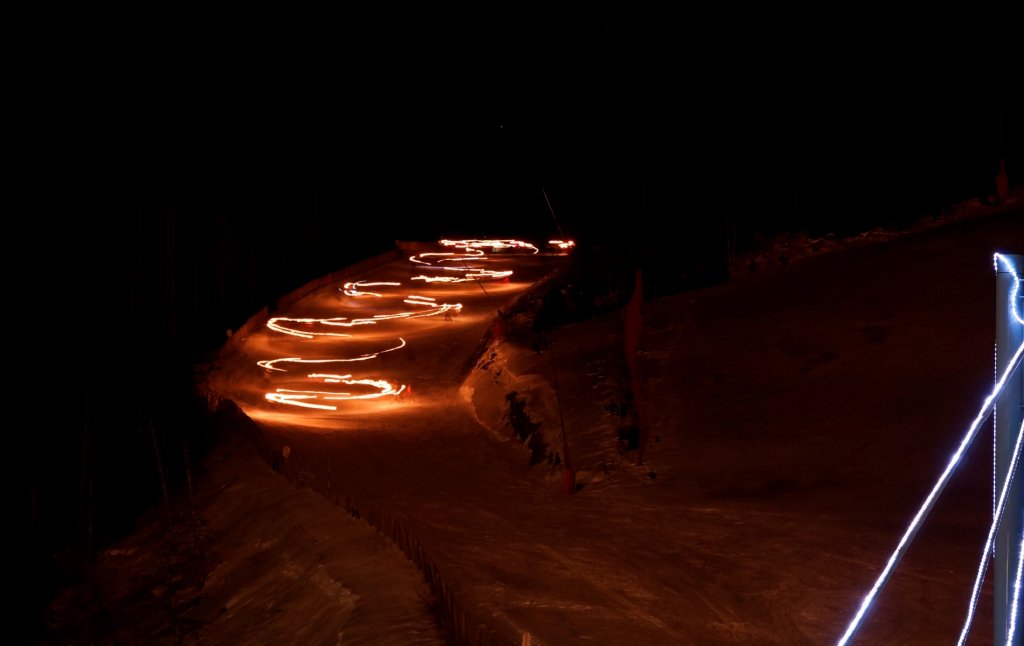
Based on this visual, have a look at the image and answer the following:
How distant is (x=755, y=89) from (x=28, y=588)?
2866 centimetres

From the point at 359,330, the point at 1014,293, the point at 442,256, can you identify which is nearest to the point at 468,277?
the point at 442,256

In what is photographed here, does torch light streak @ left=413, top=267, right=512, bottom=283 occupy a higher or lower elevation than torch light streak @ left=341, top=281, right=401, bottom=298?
lower

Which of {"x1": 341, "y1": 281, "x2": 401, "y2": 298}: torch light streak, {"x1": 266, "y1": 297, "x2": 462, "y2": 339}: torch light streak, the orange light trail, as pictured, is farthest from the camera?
{"x1": 341, "y1": 281, "x2": 401, "y2": 298}: torch light streak

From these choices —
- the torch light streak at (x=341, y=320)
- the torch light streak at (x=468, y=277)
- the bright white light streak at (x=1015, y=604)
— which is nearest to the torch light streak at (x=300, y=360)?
the torch light streak at (x=341, y=320)

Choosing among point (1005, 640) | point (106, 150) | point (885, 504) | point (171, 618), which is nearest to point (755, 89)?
point (885, 504)

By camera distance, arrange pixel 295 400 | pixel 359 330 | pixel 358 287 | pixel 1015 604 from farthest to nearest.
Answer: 1. pixel 358 287
2. pixel 359 330
3. pixel 295 400
4. pixel 1015 604

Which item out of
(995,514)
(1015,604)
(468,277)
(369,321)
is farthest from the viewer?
(468,277)

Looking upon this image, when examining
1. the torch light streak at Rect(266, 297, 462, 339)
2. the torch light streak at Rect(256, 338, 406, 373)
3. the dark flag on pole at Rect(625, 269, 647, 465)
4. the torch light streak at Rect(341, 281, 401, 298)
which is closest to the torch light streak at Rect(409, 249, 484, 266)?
the torch light streak at Rect(341, 281, 401, 298)

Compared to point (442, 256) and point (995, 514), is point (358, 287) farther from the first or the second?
point (995, 514)

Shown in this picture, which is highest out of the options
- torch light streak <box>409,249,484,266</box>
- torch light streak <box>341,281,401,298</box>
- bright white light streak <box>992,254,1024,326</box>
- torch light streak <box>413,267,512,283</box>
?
bright white light streak <box>992,254,1024,326</box>

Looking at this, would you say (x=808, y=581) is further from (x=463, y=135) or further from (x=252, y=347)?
(x=463, y=135)

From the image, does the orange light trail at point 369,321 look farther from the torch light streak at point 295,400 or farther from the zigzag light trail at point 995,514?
the zigzag light trail at point 995,514

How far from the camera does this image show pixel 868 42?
36719mm

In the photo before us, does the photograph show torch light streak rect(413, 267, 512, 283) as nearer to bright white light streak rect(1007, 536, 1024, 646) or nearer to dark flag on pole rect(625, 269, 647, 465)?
dark flag on pole rect(625, 269, 647, 465)
